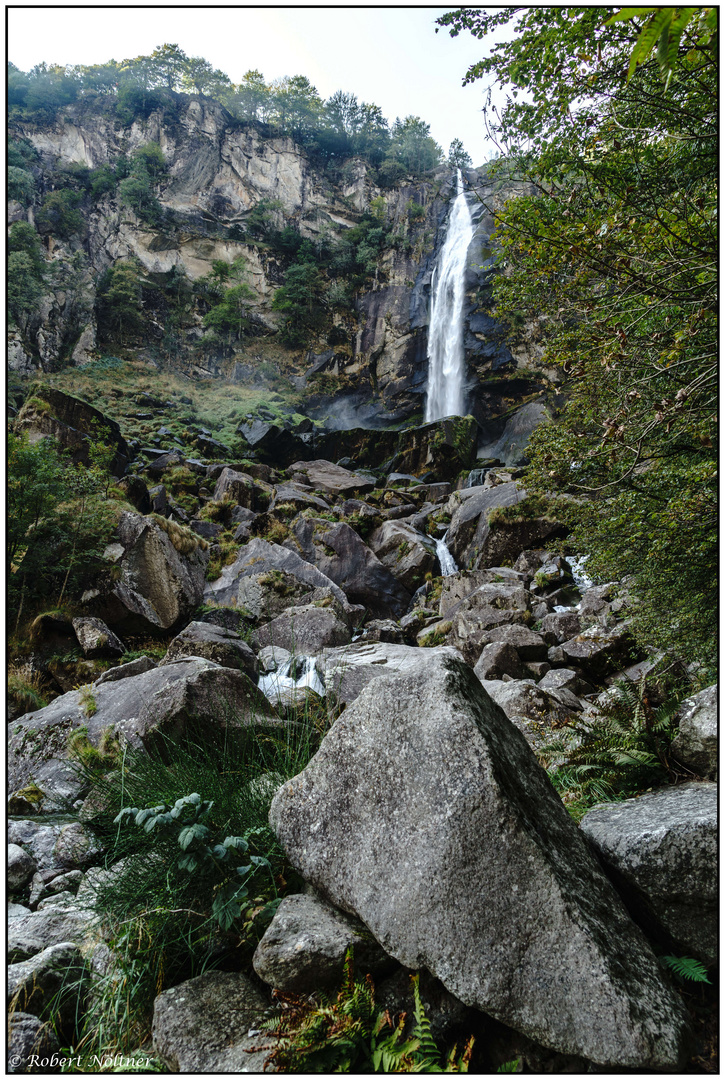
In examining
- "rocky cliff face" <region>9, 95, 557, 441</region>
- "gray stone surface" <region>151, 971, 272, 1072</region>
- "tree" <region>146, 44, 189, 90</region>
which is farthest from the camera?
"tree" <region>146, 44, 189, 90</region>

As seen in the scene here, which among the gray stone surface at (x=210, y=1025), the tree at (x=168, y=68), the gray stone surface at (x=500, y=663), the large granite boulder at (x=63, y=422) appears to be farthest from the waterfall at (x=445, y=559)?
the tree at (x=168, y=68)

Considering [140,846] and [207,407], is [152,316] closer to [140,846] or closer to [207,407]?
[207,407]

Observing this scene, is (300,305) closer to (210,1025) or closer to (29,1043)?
(29,1043)

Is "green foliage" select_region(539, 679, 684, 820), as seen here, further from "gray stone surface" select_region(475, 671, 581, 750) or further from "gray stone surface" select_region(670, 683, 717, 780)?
"gray stone surface" select_region(475, 671, 581, 750)

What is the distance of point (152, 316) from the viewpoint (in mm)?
36094

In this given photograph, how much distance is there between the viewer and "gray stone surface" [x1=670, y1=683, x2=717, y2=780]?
2662 mm

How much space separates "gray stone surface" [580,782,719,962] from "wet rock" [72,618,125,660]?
10.2 metres

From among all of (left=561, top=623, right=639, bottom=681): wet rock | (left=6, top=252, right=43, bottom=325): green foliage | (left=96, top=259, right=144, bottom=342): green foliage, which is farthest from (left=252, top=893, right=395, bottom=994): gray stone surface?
(left=96, top=259, right=144, bottom=342): green foliage

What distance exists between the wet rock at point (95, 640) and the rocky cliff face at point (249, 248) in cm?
2415

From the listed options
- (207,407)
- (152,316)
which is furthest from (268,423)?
(152,316)

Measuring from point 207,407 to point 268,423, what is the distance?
5.45 meters

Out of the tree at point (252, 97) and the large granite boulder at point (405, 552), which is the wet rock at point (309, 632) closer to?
the large granite boulder at point (405, 552)

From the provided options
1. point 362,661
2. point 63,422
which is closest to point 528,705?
point 362,661

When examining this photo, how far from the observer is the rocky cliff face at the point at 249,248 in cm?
3161
